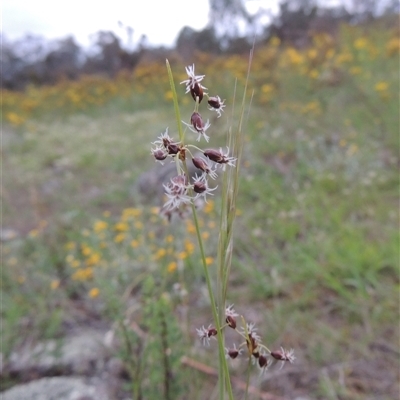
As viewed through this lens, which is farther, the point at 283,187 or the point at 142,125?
the point at 142,125

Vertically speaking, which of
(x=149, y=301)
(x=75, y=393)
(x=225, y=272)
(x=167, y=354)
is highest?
(x=225, y=272)

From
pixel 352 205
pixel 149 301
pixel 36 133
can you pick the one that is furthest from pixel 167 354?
pixel 36 133

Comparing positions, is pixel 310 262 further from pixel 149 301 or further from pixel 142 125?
pixel 142 125

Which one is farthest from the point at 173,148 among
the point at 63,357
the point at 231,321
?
the point at 63,357

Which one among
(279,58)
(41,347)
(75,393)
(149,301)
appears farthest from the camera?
(279,58)

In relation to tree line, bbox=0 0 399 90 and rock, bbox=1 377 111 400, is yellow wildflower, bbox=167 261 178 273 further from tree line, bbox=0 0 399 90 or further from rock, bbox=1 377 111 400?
tree line, bbox=0 0 399 90

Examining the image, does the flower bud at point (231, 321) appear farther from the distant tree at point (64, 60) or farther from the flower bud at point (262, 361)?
the distant tree at point (64, 60)

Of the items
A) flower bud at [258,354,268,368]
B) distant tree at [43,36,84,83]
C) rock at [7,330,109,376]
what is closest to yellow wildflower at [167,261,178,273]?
rock at [7,330,109,376]

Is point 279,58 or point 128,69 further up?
point 279,58
